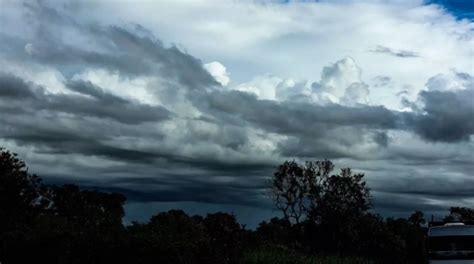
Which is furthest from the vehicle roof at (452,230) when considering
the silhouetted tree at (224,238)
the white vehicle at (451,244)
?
the silhouetted tree at (224,238)

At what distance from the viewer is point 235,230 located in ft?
104

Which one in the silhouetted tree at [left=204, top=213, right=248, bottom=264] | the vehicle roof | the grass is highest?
the vehicle roof

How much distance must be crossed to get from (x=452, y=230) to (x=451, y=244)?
24.0 inches

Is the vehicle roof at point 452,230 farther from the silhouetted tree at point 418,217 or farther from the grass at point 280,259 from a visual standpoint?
the silhouetted tree at point 418,217

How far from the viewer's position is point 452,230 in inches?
1195

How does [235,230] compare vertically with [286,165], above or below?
below

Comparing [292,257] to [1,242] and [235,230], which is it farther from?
[1,242]

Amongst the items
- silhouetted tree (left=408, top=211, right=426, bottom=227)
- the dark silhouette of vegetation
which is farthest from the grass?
silhouetted tree (left=408, top=211, right=426, bottom=227)

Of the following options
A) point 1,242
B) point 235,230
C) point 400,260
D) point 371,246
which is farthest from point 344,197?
point 1,242

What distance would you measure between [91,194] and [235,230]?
5940cm

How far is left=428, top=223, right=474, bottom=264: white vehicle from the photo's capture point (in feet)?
97.1

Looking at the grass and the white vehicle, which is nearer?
the white vehicle

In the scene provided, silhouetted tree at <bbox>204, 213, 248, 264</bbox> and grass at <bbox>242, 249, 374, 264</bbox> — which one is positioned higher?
silhouetted tree at <bbox>204, 213, 248, 264</bbox>

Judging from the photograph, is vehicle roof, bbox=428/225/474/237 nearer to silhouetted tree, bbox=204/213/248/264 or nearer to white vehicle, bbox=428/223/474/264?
white vehicle, bbox=428/223/474/264
